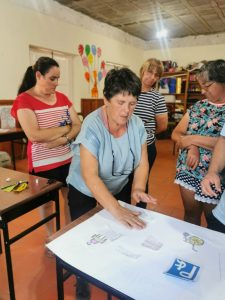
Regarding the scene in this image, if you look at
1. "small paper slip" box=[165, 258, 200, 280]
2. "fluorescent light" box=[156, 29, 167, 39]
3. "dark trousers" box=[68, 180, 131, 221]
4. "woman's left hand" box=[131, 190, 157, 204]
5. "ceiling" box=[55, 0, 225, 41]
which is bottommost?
"dark trousers" box=[68, 180, 131, 221]

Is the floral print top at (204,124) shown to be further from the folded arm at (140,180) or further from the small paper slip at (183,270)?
the small paper slip at (183,270)

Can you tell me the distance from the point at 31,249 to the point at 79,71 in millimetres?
4296

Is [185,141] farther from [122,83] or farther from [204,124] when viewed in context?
[122,83]

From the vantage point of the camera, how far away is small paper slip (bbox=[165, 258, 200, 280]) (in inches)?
28.5

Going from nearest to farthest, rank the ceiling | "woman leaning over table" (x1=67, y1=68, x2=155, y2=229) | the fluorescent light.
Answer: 1. "woman leaning over table" (x1=67, y1=68, x2=155, y2=229)
2. the ceiling
3. the fluorescent light

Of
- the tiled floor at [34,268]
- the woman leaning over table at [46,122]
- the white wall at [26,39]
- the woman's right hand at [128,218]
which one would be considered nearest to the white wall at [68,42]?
the white wall at [26,39]

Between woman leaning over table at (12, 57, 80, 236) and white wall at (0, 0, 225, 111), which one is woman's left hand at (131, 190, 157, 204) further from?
white wall at (0, 0, 225, 111)

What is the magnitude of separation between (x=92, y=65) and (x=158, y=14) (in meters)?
1.77

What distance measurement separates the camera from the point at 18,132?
3.69 m

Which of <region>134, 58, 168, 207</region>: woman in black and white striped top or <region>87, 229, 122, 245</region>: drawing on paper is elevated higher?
<region>134, 58, 168, 207</region>: woman in black and white striped top

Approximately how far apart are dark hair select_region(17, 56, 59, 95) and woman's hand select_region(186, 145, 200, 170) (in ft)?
3.48

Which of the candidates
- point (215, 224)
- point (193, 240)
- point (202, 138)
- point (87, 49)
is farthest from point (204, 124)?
point (87, 49)

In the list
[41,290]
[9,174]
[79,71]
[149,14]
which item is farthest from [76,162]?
[149,14]

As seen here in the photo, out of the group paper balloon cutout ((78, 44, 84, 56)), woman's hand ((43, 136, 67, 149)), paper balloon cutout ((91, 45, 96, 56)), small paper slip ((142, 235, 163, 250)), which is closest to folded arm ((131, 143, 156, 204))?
small paper slip ((142, 235, 163, 250))
